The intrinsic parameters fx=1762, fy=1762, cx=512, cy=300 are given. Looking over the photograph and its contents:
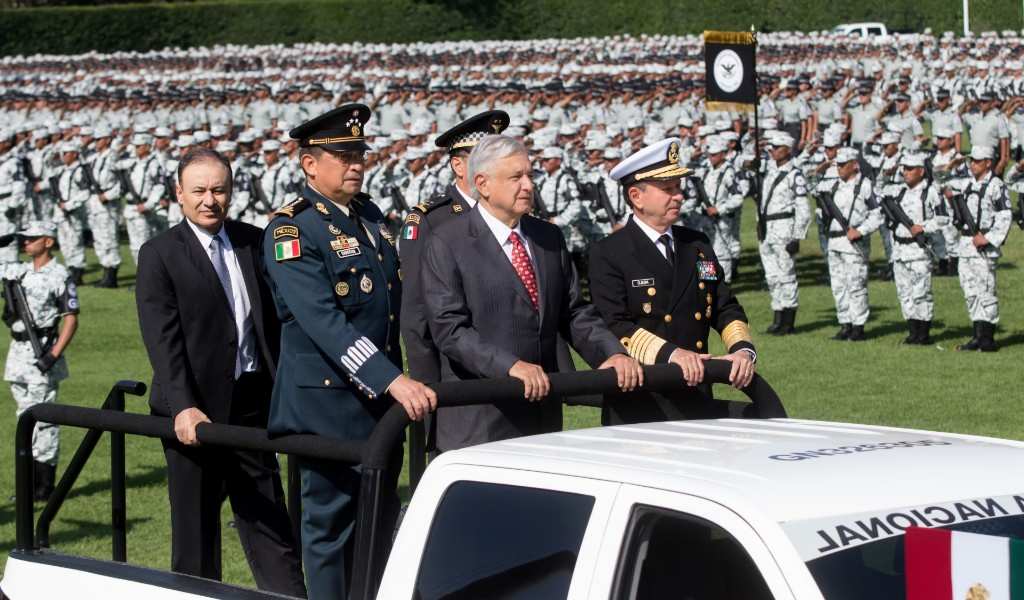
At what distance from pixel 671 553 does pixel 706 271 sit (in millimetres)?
3052

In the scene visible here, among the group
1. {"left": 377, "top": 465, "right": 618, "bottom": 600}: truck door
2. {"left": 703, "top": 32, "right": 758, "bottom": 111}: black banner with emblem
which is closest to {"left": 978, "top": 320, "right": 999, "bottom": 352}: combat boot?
{"left": 703, "top": 32, "right": 758, "bottom": 111}: black banner with emblem

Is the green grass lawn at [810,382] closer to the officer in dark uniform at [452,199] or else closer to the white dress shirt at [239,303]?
the officer in dark uniform at [452,199]

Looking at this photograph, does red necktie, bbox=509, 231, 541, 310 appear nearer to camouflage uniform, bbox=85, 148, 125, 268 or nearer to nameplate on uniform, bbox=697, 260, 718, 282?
nameplate on uniform, bbox=697, 260, 718, 282

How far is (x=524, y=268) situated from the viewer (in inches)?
228

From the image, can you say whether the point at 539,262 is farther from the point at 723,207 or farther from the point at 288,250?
the point at 723,207

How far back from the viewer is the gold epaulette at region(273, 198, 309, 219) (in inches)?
217

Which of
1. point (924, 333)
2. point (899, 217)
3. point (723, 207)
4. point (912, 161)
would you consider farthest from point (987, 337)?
point (723, 207)

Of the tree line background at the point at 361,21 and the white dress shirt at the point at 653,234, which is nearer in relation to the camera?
the white dress shirt at the point at 653,234

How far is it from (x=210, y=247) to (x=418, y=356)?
3.59 feet

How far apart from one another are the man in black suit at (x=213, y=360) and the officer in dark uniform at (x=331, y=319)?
1.20 ft

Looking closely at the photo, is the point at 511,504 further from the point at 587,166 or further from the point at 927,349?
the point at 587,166

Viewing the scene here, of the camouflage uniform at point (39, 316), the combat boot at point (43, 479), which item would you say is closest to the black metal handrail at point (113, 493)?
the combat boot at point (43, 479)

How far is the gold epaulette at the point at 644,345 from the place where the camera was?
6.07 metres

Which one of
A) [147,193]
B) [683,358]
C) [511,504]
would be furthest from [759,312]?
[511,504]
